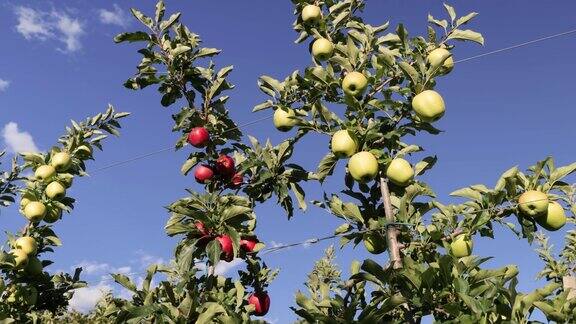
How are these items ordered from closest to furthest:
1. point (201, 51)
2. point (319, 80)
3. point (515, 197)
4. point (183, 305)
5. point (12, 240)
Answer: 1. point (515, 197)
2. point (183, 305)
3. point (319, 80)
4. point (201, 51)
5. point (12, 240)

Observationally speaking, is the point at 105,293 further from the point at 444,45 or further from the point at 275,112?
the point at 444,45

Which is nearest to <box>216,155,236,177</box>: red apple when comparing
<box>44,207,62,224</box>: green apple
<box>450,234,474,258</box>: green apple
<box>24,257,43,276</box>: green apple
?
<box>450,234,474,258</box>: green apple

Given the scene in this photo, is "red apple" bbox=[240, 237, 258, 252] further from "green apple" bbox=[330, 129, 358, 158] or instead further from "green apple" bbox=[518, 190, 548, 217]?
"green apple" bbox=[518, 190, 548, 217]

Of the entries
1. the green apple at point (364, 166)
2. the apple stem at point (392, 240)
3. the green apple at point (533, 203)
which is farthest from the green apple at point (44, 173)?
the green apple at point (533, 203)

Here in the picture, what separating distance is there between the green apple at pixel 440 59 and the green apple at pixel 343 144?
79 centimetres

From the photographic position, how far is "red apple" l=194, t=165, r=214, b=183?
183 inches

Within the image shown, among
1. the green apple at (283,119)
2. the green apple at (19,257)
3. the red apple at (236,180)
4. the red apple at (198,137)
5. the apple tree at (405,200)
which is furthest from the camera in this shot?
the green apple at (19,257)

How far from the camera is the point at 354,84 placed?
152 inches

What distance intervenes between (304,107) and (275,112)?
282mm

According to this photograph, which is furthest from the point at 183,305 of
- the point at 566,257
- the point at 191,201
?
the point at 566,257

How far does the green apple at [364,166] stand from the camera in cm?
361

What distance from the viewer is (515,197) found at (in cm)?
354

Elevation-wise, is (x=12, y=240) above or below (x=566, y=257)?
above

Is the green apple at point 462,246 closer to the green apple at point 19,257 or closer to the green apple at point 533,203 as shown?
the green apple at point 533,203
